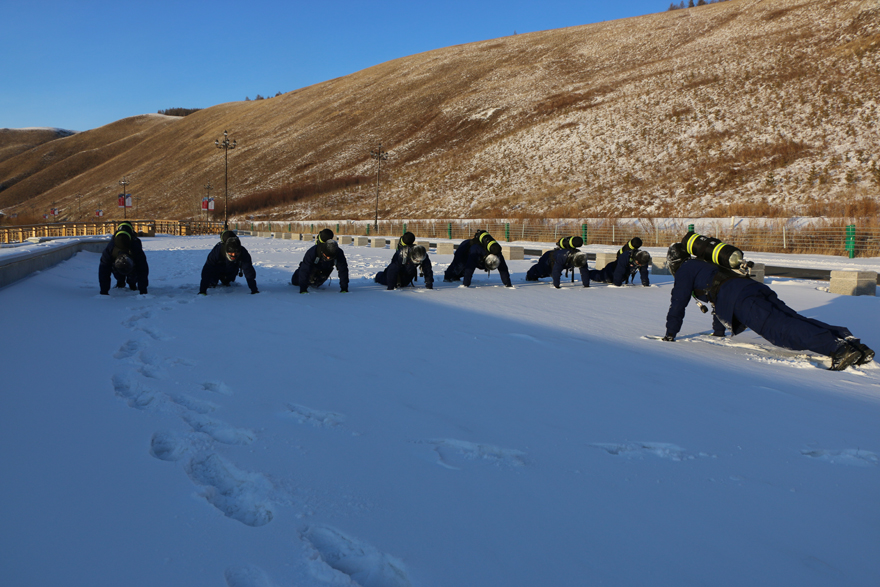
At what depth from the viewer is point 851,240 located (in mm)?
22578

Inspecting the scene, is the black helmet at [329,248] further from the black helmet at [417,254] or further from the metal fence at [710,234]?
the metal fence at [710,234]

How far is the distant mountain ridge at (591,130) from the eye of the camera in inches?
2020

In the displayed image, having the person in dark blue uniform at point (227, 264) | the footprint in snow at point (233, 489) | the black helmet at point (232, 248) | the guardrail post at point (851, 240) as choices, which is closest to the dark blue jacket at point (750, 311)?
the footprint in snow at point (233, 489)

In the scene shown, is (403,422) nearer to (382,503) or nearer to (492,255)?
(382,503)

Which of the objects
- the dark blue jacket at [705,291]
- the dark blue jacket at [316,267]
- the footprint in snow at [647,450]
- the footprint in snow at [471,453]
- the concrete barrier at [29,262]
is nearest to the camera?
the footprint in snow at [471,453]

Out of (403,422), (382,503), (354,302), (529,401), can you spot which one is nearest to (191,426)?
(403,422)

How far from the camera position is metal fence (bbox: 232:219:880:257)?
77.2 feet

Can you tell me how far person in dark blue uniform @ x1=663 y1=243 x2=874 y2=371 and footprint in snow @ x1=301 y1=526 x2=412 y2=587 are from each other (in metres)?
5.36

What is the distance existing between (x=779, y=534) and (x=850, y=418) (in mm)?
2344

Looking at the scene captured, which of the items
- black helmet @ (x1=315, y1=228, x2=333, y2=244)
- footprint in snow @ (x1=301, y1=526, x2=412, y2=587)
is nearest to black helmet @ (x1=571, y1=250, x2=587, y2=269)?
black helmet @ (x1=315, y1=228, x2=333, y2=244)

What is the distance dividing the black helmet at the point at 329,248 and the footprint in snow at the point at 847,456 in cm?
901

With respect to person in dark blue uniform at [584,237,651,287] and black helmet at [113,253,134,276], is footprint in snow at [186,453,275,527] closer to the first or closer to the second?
black helmet at [113,253,134,276]

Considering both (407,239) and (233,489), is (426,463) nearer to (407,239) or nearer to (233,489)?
(233,489)

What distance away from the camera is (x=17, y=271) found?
11.1 m
